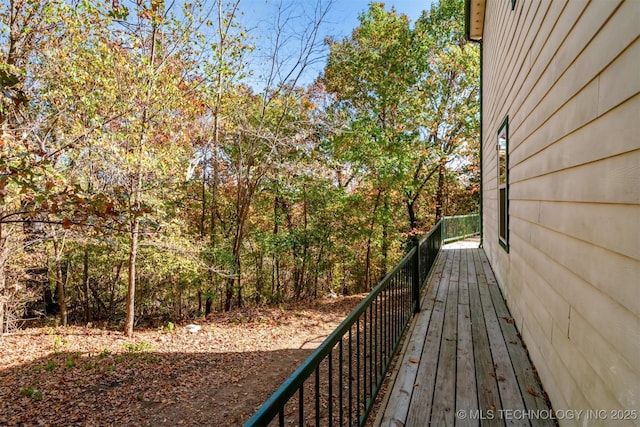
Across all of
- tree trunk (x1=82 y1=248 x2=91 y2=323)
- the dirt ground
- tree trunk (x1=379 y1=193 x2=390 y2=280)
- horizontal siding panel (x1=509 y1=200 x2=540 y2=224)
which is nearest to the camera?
horizontal siding panel (x1=509 y1=200 x2=540 y2=224)

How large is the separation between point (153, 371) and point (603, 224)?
6883 mm

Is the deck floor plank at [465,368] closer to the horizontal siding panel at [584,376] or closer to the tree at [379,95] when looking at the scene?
the horizontal siding panel at [584,376]

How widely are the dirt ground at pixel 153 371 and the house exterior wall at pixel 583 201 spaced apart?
13.6ft

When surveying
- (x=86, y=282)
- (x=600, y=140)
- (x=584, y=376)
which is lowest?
(x=86, y=282)

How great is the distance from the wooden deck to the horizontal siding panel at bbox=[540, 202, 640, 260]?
129 centimetres

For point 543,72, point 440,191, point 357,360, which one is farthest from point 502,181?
point 440,191

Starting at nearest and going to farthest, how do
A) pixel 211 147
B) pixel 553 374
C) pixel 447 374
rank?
pixel 553 374 → pixel 447 374 → pixel 211 147

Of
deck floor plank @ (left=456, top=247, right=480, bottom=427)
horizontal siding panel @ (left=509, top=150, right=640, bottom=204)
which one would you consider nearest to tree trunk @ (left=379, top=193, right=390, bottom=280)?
deck floor plank @ (left=456, top=247, right=480, bottom=427)

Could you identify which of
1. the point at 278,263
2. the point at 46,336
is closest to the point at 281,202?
the point at 278,263

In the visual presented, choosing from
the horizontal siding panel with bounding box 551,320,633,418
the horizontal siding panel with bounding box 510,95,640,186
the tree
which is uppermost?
the tree

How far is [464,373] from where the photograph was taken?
280 cm

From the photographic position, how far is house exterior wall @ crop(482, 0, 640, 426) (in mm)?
1274

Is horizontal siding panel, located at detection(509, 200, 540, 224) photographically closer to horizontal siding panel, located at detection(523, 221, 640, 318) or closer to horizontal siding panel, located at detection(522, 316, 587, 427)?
horizontal siding panel, located at detection(523, 221, 640, 318)

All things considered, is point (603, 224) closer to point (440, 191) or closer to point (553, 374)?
point (553, 374)
